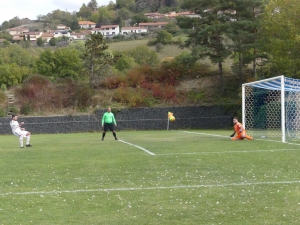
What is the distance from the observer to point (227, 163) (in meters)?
14.0

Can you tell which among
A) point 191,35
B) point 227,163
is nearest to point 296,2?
point 191,35

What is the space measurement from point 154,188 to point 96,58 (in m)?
35.1

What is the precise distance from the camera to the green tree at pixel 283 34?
33.7 meters

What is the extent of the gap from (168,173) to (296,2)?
25.1 metres

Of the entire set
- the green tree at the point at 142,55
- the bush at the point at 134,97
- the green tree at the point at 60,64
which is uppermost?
the green tree at the point at 142,55

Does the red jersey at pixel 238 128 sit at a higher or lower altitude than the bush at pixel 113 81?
lower

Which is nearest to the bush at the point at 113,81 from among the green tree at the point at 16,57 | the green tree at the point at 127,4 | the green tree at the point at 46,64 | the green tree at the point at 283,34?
the green tree at the point at 46,64

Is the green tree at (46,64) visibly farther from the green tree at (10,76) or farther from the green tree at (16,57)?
the green tree at (16,57)

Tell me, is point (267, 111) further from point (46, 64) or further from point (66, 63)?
point (46, 64)

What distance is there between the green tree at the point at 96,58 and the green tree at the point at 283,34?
1467cm

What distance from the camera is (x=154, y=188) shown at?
1033 centimetres

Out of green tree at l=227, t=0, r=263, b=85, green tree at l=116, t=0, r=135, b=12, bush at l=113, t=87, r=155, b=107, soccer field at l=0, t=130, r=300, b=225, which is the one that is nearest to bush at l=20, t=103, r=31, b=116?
bush at l=113, t=87, r=155, b=107

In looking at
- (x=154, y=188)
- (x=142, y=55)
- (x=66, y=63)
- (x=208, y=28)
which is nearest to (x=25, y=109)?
(x=66, y=63)

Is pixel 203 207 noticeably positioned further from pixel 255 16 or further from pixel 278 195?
pixel 255 16
